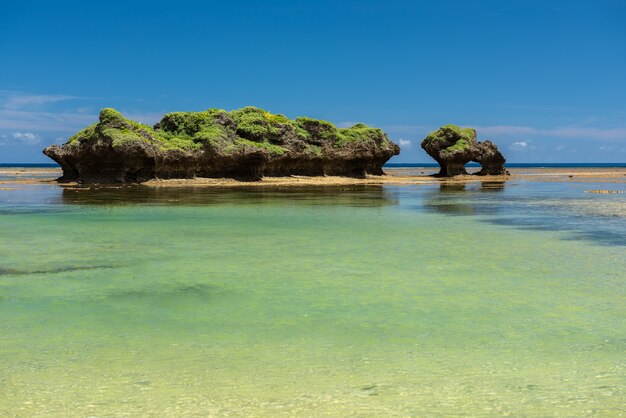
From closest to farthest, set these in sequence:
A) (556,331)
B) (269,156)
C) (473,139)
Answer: (556,331) < (269,156) < (473,139)

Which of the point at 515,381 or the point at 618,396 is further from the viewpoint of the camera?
the point at 515,381

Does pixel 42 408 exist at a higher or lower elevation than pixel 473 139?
lower

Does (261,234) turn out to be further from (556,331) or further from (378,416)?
(378,416)

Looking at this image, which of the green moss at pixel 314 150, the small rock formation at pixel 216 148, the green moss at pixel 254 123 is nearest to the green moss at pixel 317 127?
the small rock formation at pixel 216 148

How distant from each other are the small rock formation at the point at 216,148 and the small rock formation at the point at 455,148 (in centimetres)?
487

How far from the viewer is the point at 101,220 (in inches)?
778

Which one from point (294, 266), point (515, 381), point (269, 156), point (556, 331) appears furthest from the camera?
point (269, 156)

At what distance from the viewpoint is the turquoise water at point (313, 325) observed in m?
5.02

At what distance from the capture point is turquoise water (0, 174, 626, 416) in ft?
16.5

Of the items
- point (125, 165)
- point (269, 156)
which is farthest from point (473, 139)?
point (125, 165)

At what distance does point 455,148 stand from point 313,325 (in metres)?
56.3

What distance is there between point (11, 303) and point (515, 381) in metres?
6.46

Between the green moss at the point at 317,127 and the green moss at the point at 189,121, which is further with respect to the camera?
the green moss at the point at 317,127

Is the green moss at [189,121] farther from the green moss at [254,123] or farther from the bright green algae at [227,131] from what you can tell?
the green moss at [254,123]
